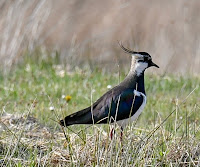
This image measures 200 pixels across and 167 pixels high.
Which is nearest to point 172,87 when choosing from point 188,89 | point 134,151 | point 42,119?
point 188,89

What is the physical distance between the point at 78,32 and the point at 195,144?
1131cm

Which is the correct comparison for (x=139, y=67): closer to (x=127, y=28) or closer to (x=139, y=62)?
(x=139, y=62)

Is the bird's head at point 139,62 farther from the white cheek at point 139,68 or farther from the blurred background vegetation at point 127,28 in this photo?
the blurred background vegetation at point 127,28

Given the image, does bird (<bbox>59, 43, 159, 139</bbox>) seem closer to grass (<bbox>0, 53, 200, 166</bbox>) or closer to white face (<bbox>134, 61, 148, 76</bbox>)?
white face (<bbox>134, 61, 148, 76</bbox>)

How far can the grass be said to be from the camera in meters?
4.90

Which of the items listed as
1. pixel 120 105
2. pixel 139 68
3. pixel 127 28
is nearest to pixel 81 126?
pixel 120 105

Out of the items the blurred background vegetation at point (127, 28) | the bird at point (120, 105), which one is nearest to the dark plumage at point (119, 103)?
the bird at point (120, 105)

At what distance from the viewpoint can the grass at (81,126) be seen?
4898mm

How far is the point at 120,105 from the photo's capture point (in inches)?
229

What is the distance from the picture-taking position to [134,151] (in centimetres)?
487

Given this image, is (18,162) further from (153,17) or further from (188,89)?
(153,17)

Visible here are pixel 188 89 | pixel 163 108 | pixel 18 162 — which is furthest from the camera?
pixel 188 89

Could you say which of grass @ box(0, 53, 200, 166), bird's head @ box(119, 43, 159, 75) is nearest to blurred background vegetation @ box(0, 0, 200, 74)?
grass @ box(0, 53, 200, 166)

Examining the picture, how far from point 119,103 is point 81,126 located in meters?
0.81
